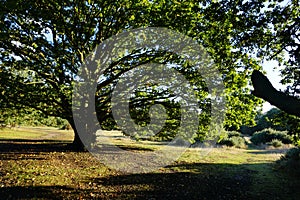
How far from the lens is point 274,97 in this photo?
3.72 meters

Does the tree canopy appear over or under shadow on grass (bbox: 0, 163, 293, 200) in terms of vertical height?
over

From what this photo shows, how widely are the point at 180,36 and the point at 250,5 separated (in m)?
5.53

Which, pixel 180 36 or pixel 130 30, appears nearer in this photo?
pixel 180 36

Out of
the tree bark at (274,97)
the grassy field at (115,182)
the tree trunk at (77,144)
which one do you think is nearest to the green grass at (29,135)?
the tree trunk at (77,144)

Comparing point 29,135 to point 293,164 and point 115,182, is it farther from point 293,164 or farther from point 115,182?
point 293,164

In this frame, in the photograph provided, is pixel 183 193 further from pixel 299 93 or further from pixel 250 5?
pixel 250 5

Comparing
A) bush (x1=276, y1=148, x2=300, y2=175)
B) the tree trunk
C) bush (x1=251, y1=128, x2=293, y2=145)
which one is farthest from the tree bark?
bush (x1=251, y1=128, x2=293, y2=145)

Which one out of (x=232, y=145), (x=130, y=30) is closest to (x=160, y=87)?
(x=130, y=30)

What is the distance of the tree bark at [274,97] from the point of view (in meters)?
3.63

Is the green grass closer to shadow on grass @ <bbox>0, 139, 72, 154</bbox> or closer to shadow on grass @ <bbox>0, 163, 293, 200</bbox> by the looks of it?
shadow on grass @ <bbox>0, 139, 72, 154</bbox>

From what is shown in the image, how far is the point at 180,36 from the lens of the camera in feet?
41.6

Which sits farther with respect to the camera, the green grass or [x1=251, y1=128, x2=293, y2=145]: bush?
[x1=251, y1=128, x2=293, y2=145]: bush

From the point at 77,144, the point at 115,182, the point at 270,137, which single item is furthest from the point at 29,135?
the point at 270,137

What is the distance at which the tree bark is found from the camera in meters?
3.63
